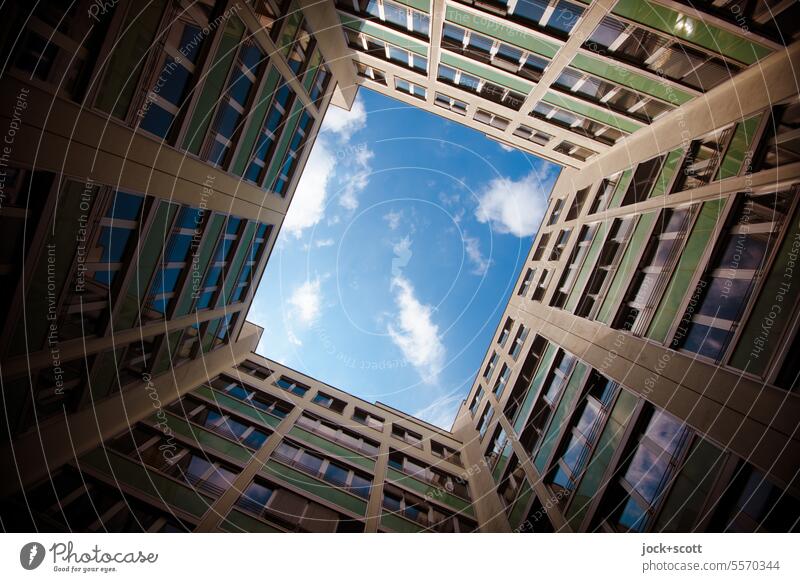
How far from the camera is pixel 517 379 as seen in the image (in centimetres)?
2244

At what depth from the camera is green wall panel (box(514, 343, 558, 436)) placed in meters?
19.1

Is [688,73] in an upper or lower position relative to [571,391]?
upper

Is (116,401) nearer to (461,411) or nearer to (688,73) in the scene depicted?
(688,73)

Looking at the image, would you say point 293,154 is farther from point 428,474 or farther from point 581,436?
point 428,474

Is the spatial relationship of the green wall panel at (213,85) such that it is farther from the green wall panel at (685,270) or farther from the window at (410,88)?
the green wall panel at (685,270)

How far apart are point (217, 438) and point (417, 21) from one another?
25.1 metres

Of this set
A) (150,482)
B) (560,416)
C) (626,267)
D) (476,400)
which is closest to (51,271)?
(150,482)

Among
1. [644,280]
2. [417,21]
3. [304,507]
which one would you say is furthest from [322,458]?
[417,21]

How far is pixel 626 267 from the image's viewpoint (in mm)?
15227

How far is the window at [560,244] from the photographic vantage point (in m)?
25.1

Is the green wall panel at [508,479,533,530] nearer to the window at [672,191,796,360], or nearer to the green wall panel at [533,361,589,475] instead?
the green wall panel at [533,361,589,475]

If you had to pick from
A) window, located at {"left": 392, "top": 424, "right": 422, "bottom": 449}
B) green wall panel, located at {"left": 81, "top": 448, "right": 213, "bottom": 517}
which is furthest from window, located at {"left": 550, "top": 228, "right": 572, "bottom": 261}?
green wall panel, located at {"left": 81, "top": 448, "right": 213, "bottom": 517}

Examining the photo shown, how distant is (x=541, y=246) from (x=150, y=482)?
30420 mm
